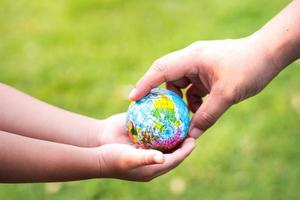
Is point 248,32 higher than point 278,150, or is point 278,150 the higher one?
point 248,32

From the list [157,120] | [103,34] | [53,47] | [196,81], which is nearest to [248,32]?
[103,34]

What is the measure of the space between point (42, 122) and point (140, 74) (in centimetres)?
152

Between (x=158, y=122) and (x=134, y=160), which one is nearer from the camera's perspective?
(x=134, y=160)

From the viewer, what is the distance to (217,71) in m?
2.30

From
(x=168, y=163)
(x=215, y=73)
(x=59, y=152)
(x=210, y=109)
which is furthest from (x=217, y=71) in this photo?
(x=59, y=152)

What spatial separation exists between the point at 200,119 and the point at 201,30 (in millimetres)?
1929

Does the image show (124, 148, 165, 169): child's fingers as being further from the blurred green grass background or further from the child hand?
the blurred green grass background

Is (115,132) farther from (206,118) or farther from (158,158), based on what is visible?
(158,158)

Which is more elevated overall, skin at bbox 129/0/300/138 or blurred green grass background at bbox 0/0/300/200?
skin at bbox 129/0/300/138

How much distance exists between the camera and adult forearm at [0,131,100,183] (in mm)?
1995

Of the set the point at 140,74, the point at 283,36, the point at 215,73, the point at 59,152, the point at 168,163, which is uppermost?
the point at 283,36

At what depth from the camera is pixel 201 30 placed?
4.19m

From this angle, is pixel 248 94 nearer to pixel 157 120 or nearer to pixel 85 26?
pixel 157 120

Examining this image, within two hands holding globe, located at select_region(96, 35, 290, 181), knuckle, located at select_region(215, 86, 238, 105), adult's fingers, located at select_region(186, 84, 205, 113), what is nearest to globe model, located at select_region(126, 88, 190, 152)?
two hands holding globe, located at select_region(96, 35, 290, 181)
